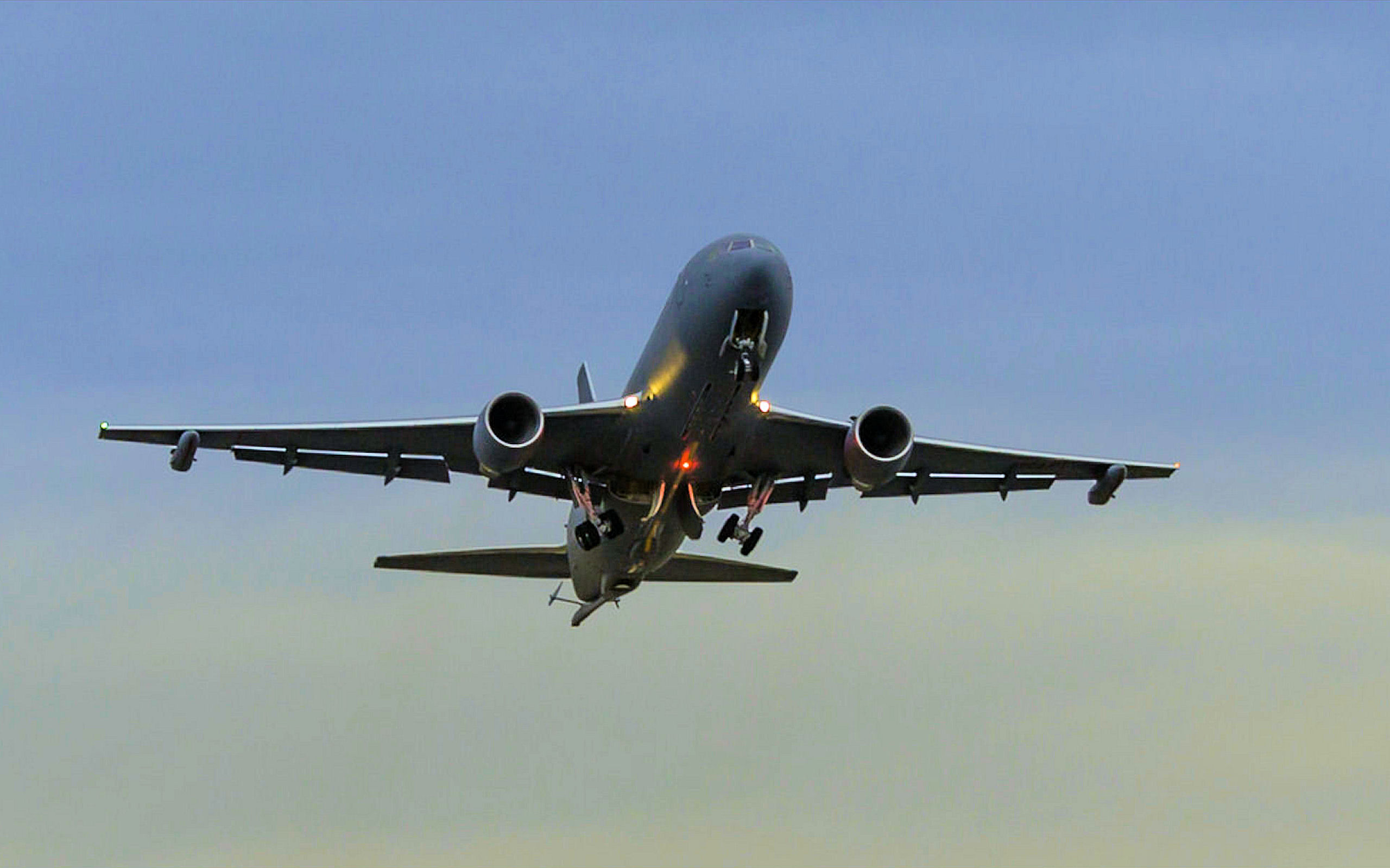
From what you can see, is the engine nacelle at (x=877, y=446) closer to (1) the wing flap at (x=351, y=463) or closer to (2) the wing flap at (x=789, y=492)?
(2) the wing flap at (x=789, y=492)

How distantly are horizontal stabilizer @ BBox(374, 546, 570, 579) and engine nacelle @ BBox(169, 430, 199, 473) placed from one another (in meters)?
7.84

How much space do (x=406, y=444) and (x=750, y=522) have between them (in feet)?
22.3

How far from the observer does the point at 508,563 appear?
163ft

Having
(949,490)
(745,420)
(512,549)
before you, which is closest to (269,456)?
(512,549)

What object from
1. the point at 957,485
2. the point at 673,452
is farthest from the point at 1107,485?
the point at 673,452

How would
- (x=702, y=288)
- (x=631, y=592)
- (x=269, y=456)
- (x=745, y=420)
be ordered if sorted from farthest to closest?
(x=631, y=592), (x=269, y=456), (x=745, y=420), (x=702, y=288)

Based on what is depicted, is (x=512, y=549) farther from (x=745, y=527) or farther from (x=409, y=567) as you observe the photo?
(x=745, y=527)

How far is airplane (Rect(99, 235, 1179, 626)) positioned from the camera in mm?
38938

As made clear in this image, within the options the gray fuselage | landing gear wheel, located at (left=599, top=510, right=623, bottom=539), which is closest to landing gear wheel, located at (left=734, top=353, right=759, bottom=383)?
the gray fuselage

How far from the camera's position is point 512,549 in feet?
162

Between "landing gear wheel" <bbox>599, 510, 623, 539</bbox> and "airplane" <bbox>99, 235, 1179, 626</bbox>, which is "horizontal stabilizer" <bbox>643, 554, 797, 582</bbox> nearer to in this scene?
"airplane" <bbox>99, 235, 1179, 626</bbox>

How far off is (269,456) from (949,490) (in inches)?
582

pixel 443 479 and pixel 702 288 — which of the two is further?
pixel 443 479

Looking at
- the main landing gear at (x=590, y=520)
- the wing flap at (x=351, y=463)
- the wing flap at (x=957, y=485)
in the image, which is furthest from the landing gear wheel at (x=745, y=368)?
the wing flap at (x=957, y=485)
